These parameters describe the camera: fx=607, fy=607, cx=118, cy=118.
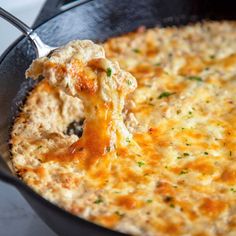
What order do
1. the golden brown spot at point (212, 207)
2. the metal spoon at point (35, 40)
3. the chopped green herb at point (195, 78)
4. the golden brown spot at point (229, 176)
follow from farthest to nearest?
the chopped green herb at point (195, 78), the metal spoon at point (35, 40), the golden brown spot at point (229, 176), the golden brown spot at point (212, 207)

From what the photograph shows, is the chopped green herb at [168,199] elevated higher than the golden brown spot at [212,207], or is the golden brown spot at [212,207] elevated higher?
the chopped green herb at [168,199]

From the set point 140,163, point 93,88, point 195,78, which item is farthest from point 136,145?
point 195,78

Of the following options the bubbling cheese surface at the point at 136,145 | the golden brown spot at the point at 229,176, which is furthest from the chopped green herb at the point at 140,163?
the golden brown spot at the point at 229,176

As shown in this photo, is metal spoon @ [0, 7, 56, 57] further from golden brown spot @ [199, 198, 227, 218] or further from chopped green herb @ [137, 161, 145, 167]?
golden brown spot @ [199, 198, 227, 218]

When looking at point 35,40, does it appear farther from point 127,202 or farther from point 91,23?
point 127,202

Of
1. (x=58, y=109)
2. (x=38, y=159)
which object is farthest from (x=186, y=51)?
(x=38, y=159)

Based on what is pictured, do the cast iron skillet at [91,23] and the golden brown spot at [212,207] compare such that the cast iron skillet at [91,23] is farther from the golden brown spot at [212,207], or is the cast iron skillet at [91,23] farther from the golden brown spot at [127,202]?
the golden brown spot at [212,207]

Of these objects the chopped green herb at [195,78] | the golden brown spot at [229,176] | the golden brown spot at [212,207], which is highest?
the golden brown spot at [212,207]
